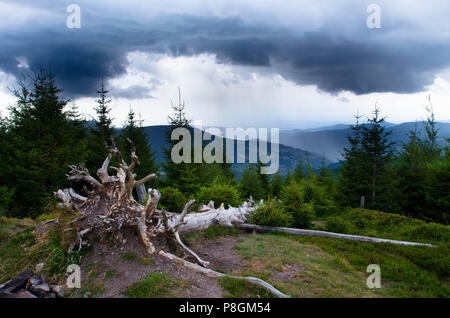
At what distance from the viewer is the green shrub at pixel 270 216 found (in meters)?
10.8

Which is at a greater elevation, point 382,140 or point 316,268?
point 382,140

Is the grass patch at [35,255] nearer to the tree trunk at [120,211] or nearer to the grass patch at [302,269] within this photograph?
the tree trunk at [120,211]

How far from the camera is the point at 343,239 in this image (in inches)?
369

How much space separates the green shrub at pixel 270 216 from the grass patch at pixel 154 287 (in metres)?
6.20

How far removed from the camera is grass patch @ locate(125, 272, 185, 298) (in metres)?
4.83

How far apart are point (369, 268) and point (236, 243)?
410 cm

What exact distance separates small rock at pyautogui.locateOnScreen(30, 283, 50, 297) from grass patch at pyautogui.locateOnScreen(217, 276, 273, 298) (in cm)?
343

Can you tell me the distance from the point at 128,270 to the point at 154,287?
93cm

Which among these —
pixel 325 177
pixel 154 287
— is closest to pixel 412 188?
pixel 325 177

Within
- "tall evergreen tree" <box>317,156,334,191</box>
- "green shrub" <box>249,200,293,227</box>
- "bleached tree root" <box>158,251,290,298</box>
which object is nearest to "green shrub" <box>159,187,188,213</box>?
"green shrub" <box>249,200,293,227</box>

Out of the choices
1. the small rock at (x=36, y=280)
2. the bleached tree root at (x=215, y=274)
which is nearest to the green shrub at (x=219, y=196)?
the bleached tree root at (x=215, y=274)

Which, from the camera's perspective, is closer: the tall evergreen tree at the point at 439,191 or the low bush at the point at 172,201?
the low bush at the point at 172,201
